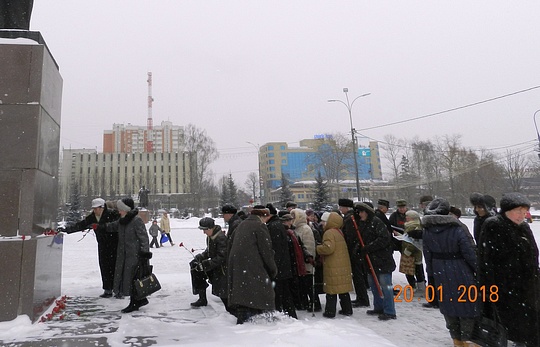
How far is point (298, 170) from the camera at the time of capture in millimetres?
91562

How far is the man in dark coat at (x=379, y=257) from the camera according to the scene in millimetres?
5199

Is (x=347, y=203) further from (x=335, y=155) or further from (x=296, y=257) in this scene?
(x=335, y=155)

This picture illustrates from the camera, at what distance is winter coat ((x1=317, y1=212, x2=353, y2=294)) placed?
516 centimetres

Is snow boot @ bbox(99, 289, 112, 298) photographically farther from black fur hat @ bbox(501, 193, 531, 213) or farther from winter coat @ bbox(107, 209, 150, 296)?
black fur hat @ bbox(501, 193, 531, 213)

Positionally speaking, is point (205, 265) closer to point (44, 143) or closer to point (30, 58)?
point (44, 143)

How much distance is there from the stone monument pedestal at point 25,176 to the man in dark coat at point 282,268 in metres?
2.96

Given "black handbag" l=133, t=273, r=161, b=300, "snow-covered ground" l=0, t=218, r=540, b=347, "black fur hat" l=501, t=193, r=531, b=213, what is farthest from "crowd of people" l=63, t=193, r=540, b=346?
"snow-covered ground" l=0, t=218, r=540, b=347

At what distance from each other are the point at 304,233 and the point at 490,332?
9.64 feet

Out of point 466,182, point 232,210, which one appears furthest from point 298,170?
point 232,210

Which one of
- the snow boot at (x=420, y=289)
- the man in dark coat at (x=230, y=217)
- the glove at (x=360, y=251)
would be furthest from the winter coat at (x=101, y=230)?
the snow boot at (x=420, y=289)

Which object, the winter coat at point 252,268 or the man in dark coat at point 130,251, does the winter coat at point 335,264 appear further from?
the man in dark coat at point 130,251

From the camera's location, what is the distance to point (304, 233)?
Answer: 5.86m

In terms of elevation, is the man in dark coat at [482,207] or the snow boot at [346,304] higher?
the man in dark coat at [482,207]

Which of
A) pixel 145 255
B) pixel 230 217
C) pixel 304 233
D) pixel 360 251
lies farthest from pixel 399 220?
pixel 145 255
